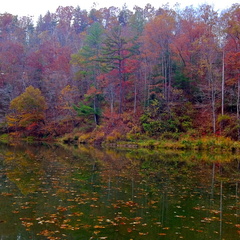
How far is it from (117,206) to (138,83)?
3307 cm

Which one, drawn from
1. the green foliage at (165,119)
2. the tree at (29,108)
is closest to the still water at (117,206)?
the green foliage at (165,119)

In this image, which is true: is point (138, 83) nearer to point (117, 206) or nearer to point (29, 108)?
point (29, 108)

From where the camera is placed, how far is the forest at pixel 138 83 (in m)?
32.7

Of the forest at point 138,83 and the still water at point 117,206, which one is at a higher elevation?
the forest at point 138,83

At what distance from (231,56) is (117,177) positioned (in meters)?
24.8

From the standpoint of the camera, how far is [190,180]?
12812mm

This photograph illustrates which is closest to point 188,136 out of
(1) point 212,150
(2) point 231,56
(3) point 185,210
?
(1) point 212,150

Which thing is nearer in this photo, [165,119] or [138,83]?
[165,119]

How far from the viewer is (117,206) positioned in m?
8.31

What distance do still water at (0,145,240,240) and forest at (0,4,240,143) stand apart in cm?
2066

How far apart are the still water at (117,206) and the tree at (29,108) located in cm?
3442

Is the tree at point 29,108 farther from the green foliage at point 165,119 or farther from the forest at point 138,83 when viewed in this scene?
the green foliage at point 165,119

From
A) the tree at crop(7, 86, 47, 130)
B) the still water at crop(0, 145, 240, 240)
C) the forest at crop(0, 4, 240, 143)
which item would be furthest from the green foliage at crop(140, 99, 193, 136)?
the still water at crop(0, 145, 240, 240)

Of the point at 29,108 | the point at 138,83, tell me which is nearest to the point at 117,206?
the point at 138,83
